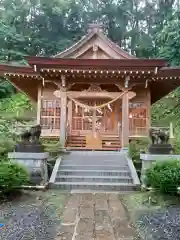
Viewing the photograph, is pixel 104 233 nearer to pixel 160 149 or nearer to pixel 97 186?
pixel 97 186

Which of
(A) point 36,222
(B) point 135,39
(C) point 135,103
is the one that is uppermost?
(B) point 135,39

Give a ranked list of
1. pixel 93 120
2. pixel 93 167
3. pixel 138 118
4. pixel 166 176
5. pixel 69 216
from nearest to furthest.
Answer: pixel 69 216 → pixel 166 176 → pixel 93 167 → pixel 138 118 → pixel 93 120

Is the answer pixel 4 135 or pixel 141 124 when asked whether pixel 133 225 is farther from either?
pixel 141 124

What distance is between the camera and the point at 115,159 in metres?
11.1

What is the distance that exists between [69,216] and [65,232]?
989 mm

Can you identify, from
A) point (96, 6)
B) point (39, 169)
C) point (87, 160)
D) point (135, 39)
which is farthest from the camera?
point (96, 6)

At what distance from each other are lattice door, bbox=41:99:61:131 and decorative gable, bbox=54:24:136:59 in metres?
3.30

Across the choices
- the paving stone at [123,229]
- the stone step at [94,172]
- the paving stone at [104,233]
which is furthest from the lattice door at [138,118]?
the paving stone at [104,233]

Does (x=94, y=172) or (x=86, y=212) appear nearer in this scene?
(x=86, y=212)

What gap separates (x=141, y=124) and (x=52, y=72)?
5797 millimetres

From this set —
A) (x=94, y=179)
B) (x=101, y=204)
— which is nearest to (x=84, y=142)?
(x=94, y=179)

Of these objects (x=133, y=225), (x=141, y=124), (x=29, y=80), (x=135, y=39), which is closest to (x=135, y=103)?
(x=141, y=124)

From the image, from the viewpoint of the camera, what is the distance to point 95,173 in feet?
32.2

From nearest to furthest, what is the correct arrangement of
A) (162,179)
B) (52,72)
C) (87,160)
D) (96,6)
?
1. (162,179)
2. (87,160)
3. (52,72)
4. (96,6)
